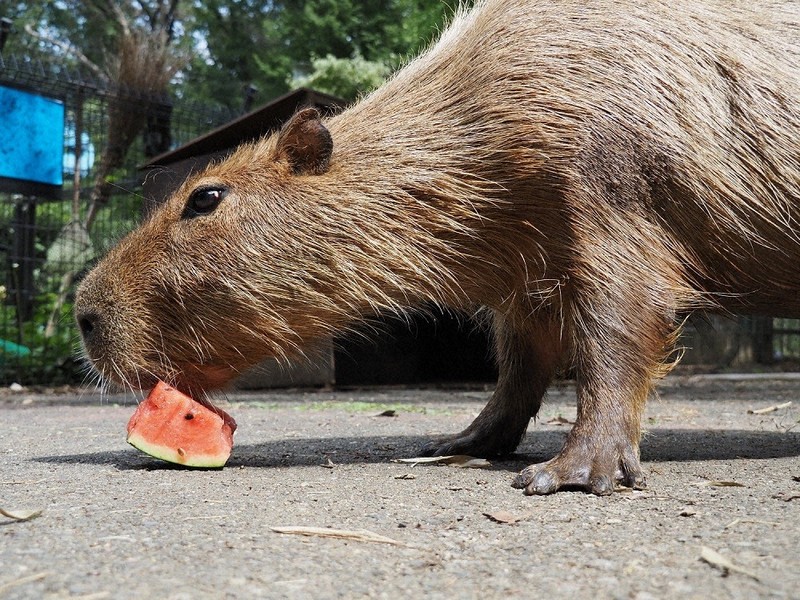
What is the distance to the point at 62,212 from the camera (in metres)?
9.52

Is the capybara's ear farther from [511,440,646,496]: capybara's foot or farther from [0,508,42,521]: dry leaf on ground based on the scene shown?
[0,508,42,521]: dry leaf on ground

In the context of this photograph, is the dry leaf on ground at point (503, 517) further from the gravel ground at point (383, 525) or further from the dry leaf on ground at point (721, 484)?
the dry leaf on ground at point (721, 484)

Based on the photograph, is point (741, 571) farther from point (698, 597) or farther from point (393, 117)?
point (393, 117)

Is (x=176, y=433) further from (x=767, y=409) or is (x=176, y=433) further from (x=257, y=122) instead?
(x=767, y=409)

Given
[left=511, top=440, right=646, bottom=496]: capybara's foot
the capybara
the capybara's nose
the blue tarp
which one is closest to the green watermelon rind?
the capybara

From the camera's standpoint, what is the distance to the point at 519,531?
88.1 inches

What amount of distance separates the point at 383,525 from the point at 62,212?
27.1 ft

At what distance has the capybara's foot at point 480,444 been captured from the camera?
3.80m

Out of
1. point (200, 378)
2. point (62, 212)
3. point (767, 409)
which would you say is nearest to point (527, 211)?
point (200, 378)

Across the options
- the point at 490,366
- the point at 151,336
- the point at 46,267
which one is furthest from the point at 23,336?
the point at 151,336

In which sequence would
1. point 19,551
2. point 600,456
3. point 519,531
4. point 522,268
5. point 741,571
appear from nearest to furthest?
point 741,571 < point 19,551 < point 519,531 < point 600,456 < point 522,268

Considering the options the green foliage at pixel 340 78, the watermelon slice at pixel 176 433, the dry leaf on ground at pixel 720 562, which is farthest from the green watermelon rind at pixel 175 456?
the green foliage at pixel 340 78

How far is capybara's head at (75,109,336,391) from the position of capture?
3307 millimetres

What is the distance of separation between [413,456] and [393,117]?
56.3 inches
